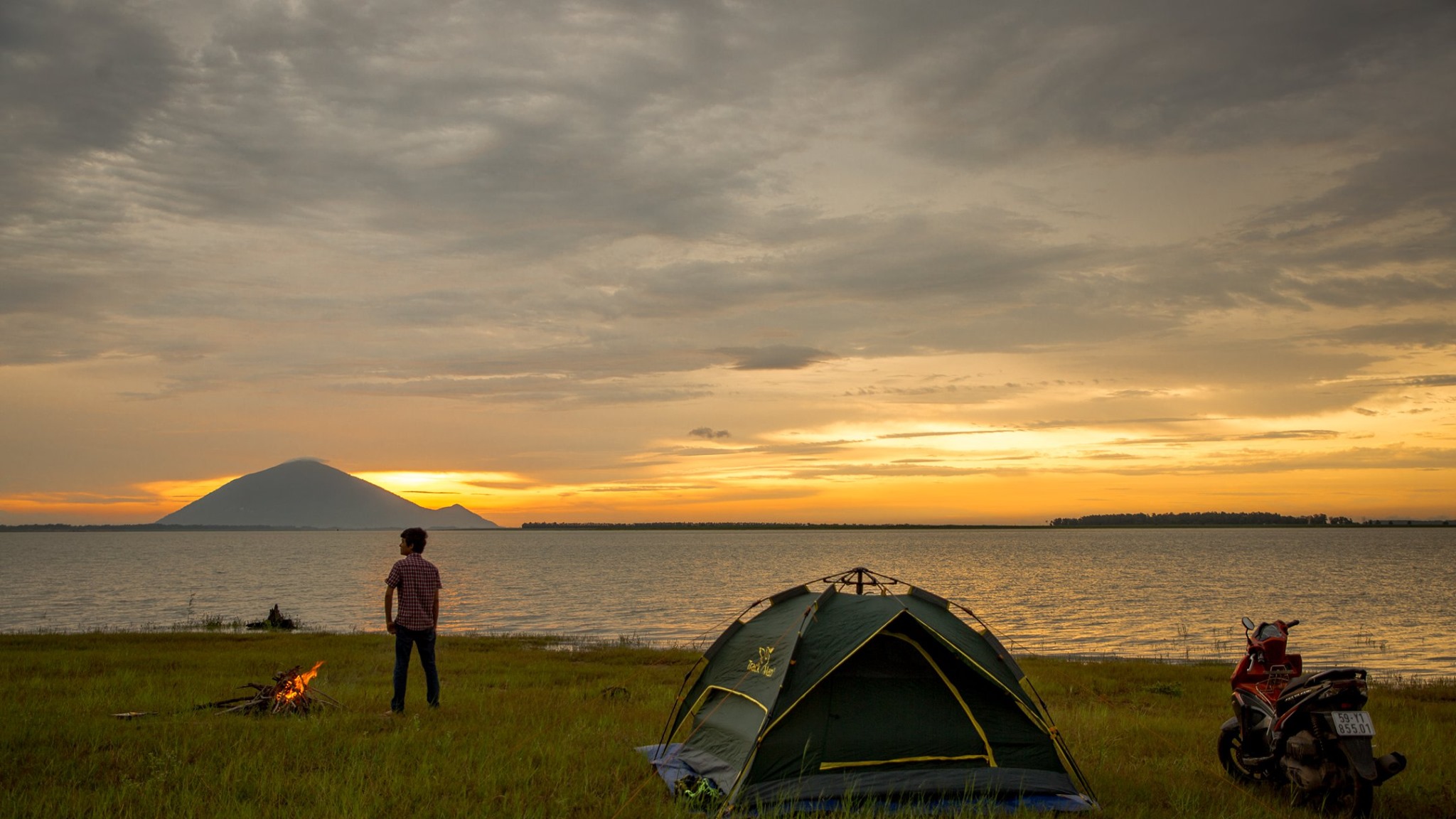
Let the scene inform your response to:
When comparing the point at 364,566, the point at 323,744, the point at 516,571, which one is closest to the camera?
the point at 323,744

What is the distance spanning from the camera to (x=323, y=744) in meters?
11.0

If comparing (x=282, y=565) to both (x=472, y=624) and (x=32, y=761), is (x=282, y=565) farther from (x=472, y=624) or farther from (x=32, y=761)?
(x=32, y=761)

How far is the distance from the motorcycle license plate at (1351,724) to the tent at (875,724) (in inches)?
96.6

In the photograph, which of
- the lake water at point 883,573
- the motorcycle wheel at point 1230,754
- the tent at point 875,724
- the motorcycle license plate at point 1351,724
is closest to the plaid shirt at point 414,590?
the tent at point 875,724

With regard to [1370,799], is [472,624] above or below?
below

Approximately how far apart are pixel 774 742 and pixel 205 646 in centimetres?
2585

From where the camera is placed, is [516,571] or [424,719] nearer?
[424,719]

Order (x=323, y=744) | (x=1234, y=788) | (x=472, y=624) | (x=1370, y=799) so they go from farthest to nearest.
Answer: (x=472, y=624) → (x=323, y=744) → (x=1234, y=788) → (x=1370, y=799)

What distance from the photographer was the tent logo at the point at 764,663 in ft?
32.0

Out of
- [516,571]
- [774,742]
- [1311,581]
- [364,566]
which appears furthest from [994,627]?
[364,566]

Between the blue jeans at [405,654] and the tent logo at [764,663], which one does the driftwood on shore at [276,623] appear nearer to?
the blue jeans at [405,654]

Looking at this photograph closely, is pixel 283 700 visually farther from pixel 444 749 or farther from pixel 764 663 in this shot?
pixel 764 663

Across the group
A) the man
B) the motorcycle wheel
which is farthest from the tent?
the man

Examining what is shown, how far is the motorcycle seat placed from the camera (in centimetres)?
882
